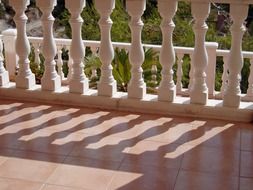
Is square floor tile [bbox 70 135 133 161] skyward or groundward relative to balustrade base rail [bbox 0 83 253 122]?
groundward

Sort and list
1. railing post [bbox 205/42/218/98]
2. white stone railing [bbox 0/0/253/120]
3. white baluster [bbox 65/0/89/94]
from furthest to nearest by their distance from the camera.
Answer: railing post [bbox 205/42/218/98]
white baluster [bbox 65/0/89/94]
white stone railing [bbox 0/0/253/120]

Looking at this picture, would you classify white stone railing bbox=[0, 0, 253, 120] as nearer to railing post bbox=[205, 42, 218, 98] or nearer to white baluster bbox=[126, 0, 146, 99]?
white baluster bbox=[126, 0, 146, 99]

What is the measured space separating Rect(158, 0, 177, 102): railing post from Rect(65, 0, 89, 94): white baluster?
514 mm

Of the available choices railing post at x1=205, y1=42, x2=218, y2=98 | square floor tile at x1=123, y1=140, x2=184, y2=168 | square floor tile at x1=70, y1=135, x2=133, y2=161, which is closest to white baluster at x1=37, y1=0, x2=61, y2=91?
square floor tile at x1=70, y1=135, x2=133, y2=161

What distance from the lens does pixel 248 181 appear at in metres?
2.35

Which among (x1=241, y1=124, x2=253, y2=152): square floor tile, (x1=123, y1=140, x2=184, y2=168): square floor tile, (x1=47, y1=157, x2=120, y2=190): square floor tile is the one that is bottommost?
(x1=47, y1=157, x2=120, y2=190): square floor tile

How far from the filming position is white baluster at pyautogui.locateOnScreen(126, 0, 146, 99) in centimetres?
295

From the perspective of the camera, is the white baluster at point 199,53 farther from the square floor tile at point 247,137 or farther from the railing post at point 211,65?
the railing post at point 211,65

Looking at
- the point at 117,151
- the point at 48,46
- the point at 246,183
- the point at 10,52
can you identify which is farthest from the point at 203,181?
the point at 10,52

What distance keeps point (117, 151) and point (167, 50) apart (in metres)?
A: 0.76

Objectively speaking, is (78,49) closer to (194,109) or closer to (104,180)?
(194,109)

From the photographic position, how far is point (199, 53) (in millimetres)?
3004

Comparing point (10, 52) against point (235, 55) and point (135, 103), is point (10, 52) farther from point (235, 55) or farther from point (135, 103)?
point (235, 55)

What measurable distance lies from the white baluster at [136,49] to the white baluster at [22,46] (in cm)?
70
